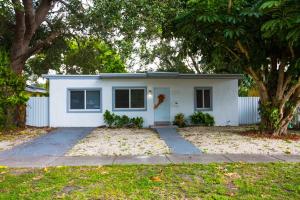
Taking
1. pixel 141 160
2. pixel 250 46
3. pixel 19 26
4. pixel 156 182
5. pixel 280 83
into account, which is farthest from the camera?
pixel 19 26

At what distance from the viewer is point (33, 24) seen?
16.2 metres

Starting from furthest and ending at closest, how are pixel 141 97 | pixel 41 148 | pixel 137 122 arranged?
pixel 141 97, pixel 137 122, pixel 41 148

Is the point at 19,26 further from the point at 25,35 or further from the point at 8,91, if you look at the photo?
the point at 8,91

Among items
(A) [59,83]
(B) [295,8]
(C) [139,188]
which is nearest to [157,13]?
(B) [295,8]

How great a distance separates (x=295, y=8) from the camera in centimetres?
607

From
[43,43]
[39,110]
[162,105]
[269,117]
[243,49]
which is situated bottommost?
[269,117]

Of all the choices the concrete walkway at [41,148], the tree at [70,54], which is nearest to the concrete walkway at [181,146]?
the concrete walkway at [41,148]

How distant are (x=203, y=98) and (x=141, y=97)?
3.35 m

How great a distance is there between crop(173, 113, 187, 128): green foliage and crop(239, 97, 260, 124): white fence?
3.63 meters

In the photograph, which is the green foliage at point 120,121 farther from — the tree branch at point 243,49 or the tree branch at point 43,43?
the tree branch at point 243,49

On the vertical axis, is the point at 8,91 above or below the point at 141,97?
above

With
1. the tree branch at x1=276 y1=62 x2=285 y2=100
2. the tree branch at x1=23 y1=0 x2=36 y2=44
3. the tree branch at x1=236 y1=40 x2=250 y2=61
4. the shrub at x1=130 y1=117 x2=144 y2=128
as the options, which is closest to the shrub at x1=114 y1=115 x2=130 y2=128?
the shrub at x1=130 y1=117 x2=144 y2=128

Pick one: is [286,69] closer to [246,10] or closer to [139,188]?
[246,10]

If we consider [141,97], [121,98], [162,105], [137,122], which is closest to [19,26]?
[121,98]
